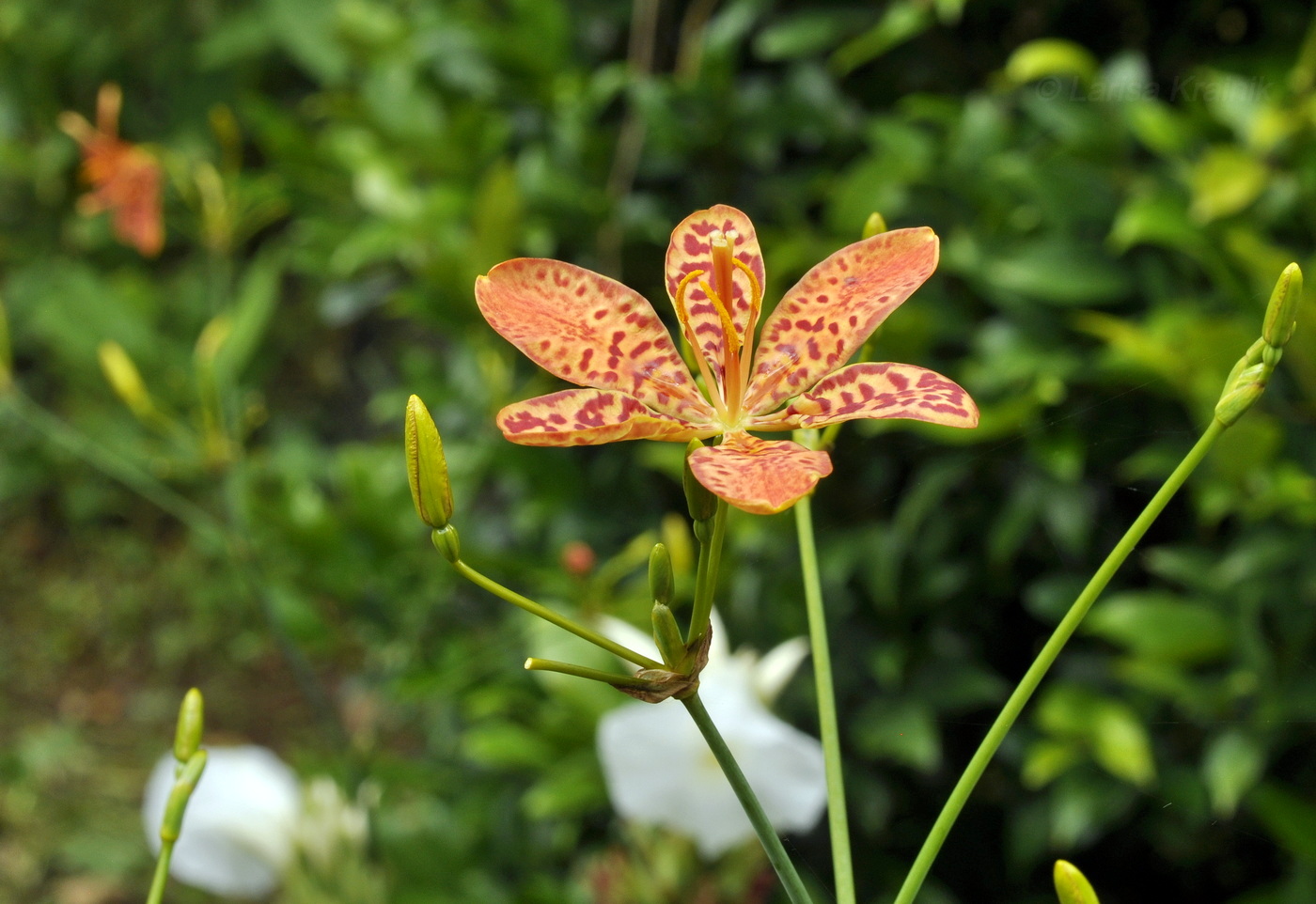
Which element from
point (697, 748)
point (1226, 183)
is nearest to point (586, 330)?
point (697, 748)

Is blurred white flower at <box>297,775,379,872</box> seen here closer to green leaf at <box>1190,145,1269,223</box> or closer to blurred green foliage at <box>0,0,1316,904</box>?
blurred green foliage at <box>0,0,1316,904</box>

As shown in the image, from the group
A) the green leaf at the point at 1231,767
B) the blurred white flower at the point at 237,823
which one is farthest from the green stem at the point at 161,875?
the green leaf at the point at 1231,767

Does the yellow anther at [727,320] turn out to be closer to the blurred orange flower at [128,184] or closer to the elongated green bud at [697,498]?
the elongated green bud at [697,498]

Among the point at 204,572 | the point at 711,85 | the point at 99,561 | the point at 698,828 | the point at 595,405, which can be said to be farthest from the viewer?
the point at 99,561

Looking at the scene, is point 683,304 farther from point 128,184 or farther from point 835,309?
point 128,184

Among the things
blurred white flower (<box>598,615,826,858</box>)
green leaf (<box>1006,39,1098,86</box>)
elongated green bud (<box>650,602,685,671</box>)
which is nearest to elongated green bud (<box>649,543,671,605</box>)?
elongated green bud (<box>650,602,685,671</box>)

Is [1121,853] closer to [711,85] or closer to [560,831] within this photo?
[560,831]

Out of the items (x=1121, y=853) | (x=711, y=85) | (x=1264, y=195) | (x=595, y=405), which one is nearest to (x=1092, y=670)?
(x=1121, y=853)
